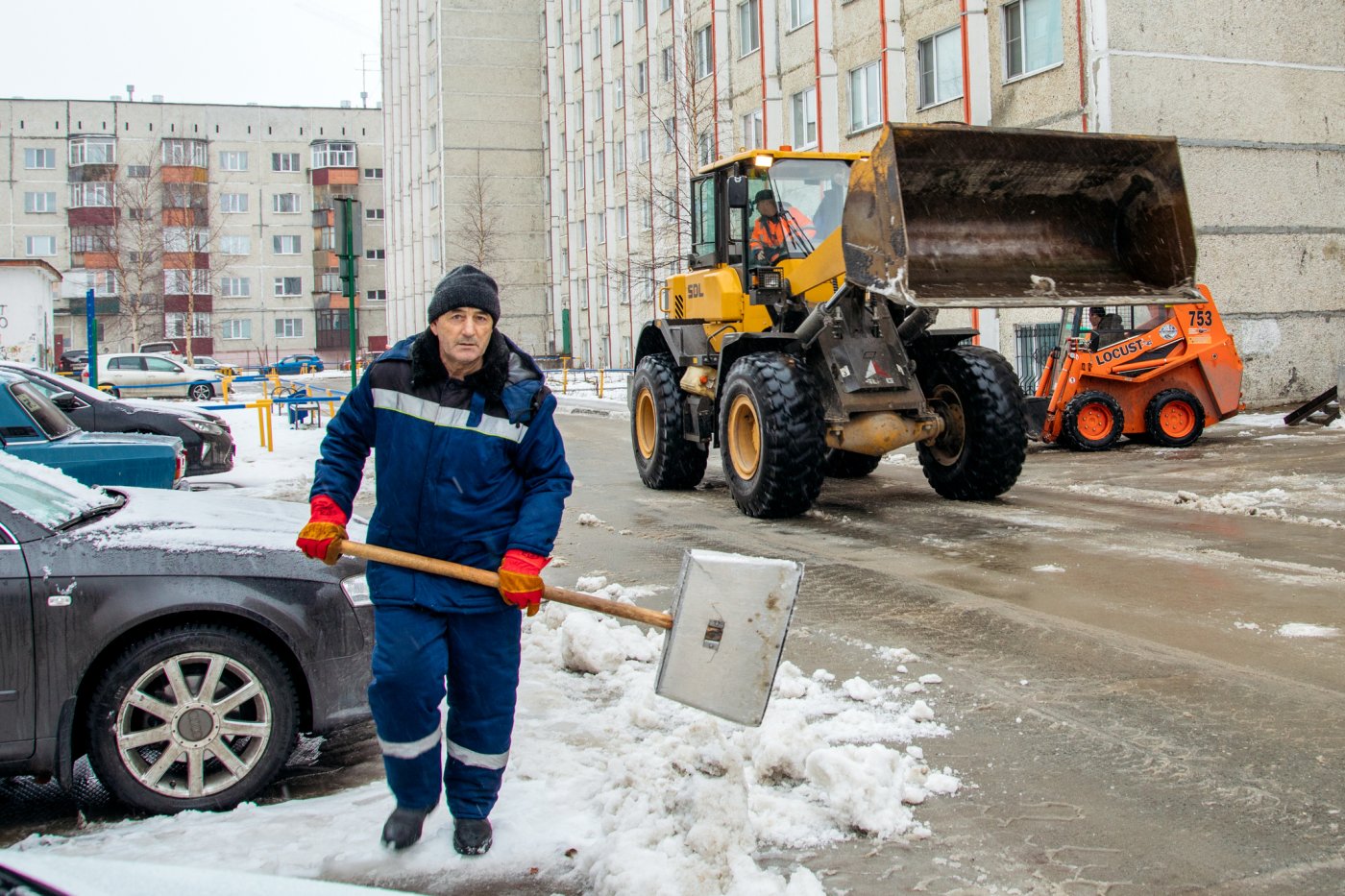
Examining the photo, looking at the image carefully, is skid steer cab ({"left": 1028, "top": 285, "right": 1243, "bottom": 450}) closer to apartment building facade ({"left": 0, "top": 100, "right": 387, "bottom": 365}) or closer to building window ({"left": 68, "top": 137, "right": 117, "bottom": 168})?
apartment building facade ({"left": 0, "top": 100, "right": 387, "bottom": 365})

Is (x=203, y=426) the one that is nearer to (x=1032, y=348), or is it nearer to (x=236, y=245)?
(x=1032, y=348)

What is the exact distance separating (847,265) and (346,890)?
26.5ft

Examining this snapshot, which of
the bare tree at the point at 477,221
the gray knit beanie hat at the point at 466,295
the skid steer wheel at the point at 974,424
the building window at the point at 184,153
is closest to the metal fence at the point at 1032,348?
the skid steer wheel at the point at 974,424

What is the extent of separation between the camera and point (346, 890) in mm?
2277

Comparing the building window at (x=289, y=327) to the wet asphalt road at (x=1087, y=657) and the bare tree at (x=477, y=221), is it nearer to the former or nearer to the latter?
the bare tree at (x=477, y=221)

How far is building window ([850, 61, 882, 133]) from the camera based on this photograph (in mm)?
28078

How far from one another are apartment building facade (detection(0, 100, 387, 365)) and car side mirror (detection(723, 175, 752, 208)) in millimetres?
62631

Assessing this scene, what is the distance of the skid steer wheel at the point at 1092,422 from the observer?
15727 millimetres

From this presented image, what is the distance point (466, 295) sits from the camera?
3.92 metres

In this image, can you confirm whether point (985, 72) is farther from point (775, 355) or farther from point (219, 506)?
point (219, 506)

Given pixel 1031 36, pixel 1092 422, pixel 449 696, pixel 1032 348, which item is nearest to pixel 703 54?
pixel 1031 36

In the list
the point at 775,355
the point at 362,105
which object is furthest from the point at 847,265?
the point at 362,105

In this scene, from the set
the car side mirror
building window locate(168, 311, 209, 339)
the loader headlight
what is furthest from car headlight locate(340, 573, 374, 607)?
building window locate(168, 311, 209, 339)

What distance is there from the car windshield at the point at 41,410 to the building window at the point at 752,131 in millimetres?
25039
